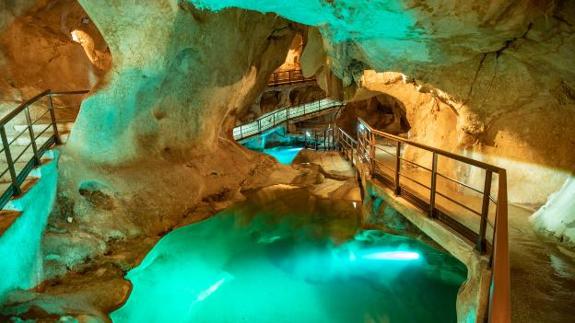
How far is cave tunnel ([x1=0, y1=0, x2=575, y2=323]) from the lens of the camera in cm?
366

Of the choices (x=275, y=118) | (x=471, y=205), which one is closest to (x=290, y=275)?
(x=471, y=205)

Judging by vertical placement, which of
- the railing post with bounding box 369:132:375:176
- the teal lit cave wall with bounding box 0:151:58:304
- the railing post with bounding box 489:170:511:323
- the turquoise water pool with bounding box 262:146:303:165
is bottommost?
the turquoise water pool with bounding box 262:146:303:165

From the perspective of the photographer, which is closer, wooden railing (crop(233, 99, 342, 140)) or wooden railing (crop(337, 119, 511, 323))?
wooden railing (crop(337, 119, 511, 323))

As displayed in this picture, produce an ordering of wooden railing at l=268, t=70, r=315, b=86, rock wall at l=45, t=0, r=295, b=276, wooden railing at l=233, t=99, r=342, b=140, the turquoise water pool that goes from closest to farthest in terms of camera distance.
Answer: rock wall at l=45, t=0, r=295, b=276, wooden railing at l=233, t=99, r=342, b=140, the turquoise water pool, wooden railing at l=268, t=70, r=315, b=86

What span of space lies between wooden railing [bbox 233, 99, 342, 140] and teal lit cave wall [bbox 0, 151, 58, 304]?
379 inches

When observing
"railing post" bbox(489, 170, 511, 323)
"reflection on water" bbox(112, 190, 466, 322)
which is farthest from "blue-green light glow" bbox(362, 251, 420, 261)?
"railing post" bbox(489, 170, 511, 323)

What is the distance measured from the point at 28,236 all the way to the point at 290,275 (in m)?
3.76

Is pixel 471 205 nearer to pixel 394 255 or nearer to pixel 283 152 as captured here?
pixel 394 255

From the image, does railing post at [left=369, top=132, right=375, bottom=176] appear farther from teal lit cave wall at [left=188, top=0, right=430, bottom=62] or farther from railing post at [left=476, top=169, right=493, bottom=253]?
railing post at [left=476, top=169, right=493, bottom=253]

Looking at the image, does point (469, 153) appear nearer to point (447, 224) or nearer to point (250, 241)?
point (447, 224)

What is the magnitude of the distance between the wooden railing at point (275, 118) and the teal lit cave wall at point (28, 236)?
379 inches

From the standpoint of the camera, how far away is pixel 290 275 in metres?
5.46

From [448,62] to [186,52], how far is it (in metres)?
4.85

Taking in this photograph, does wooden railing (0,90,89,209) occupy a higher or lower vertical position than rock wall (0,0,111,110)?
lower
